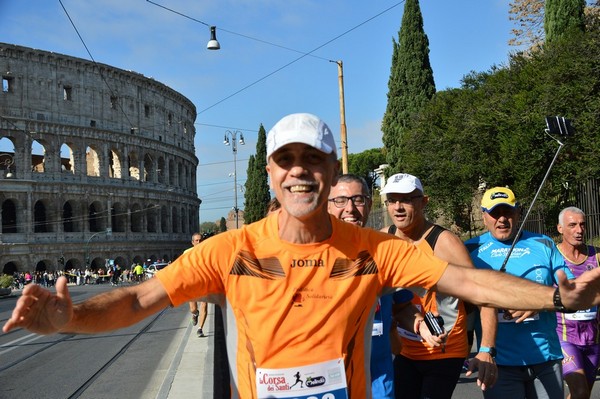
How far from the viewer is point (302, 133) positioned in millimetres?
2268

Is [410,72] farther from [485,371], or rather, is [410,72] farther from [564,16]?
[485,371]

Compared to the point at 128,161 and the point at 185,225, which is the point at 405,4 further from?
the point at 185,225

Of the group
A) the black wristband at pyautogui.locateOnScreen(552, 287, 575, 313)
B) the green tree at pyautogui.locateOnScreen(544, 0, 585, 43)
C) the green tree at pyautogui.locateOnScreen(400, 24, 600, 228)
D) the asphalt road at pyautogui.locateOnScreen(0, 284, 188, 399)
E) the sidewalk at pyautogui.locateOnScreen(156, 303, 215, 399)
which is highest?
→ the green tree at pyautogui.locateOnScreen(544, 0, 585, 43)

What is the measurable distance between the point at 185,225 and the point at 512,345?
2627 inches

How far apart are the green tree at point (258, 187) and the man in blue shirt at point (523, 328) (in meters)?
55.1

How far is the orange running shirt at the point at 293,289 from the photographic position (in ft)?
7.33

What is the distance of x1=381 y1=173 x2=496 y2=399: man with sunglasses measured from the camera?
12.1 ft

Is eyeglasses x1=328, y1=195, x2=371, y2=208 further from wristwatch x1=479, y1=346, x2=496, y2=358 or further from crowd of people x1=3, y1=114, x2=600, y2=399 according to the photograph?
crowd of people x1=3, y1=114, x2=600, y2=399

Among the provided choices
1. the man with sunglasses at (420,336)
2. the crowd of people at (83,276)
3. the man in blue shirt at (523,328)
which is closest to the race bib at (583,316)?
the man in blue shirt at (523,328)

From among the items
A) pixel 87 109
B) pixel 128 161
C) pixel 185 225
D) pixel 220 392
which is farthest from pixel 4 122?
pixel 220 392

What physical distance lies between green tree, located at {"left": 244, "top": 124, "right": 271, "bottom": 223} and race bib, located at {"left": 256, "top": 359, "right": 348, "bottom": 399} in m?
57.1

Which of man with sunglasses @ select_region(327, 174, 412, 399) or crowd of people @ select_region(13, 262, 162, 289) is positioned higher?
man with sunglasses @ select_region(327, 174, 412, 399)

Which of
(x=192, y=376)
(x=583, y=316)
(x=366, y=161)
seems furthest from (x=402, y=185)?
(x=366, y=161)

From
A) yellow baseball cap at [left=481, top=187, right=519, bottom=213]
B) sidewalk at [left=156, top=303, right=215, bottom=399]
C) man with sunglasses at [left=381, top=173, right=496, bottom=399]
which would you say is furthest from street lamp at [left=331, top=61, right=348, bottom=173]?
man with sunglasses at [left=381, top=173, right=496, bottom=399]
